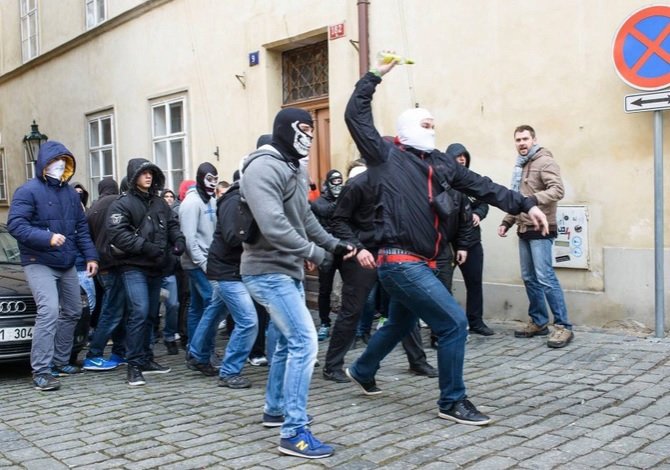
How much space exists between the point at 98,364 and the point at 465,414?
3643 millimetres

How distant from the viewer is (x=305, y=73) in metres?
11.3

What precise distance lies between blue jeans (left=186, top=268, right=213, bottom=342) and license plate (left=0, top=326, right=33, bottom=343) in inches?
55.4

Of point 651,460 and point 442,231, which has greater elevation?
point 442,231

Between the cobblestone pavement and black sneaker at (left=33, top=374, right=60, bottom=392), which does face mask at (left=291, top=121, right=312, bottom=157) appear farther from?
black sneaker at (left=33, top=374, right=60, bottom=392)

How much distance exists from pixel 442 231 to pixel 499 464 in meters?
1.46

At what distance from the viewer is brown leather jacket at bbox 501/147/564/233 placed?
277 inches

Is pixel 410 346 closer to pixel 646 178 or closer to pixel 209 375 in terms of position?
pixel 209 375

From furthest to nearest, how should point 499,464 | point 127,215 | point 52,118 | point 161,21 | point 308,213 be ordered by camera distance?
point 52,118
point 161,21
point 127,215
point 308,213
point 499,464

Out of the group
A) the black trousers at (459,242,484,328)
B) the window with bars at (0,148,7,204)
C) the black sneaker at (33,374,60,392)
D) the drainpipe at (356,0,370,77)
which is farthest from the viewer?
the window with bars at (0,148,7,204)

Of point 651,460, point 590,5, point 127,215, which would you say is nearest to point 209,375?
point 127,215

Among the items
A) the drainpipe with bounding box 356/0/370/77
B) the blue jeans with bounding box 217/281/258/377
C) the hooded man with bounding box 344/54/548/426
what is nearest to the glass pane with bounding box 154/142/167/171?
the drainpipe with bounding box 356/0/370/77

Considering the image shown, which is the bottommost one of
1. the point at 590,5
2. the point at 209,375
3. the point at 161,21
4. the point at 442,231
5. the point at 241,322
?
the point at 209,375

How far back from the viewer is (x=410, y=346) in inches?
249

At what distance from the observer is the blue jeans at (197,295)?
23.7 feet
